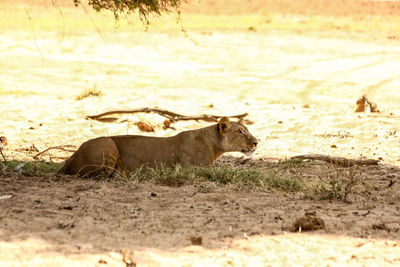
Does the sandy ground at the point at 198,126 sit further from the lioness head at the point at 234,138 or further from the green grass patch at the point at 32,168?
the lioness head at the point at 234,138

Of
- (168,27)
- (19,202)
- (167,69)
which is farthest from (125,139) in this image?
(168,27)

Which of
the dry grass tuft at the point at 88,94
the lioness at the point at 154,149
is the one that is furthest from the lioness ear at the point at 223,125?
the dry grass tuft at the point at 88,94

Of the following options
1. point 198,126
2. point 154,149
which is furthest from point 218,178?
point 198,126

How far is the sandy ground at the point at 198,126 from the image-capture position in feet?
17.1

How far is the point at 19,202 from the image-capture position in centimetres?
653

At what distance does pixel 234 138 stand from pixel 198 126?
3700mm

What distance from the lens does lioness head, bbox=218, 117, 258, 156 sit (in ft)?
30.3

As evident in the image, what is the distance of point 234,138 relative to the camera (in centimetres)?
930

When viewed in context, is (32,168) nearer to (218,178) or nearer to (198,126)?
(218,178)

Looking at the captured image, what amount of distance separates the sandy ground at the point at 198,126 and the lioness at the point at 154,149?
0.41 m

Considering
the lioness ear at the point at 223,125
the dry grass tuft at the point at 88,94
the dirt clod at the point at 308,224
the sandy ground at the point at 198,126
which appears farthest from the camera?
the dry grass tuft at the point at 88,94

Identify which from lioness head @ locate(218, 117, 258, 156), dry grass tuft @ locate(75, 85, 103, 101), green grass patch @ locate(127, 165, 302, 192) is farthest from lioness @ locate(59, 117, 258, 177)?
dry grass tuft @ locate(75, 85, 103, 101)

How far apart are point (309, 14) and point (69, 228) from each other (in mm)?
50397

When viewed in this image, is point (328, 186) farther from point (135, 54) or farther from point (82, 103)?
point (135, 54)
